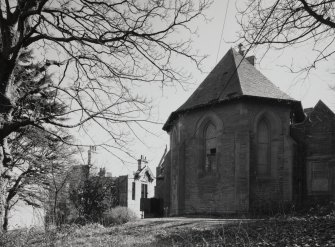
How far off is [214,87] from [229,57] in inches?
123

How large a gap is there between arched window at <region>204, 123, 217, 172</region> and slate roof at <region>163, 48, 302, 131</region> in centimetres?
154

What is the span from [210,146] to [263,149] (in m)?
2.97

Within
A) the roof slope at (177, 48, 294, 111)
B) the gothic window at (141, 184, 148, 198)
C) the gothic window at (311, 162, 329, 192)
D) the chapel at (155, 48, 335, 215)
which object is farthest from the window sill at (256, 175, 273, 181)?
the gothic window at (141, 184, 148, 198)

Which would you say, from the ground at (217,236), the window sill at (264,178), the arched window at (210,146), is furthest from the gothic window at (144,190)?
the ground at (217,236)

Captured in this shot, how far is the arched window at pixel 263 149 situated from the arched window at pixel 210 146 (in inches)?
96.6

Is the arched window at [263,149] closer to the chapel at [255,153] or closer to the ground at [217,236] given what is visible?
the chapel at [255,153]

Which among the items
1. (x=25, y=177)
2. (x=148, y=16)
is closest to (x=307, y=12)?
(x=148, y=16)

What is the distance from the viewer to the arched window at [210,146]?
19.5m

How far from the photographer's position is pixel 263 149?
1853 cm

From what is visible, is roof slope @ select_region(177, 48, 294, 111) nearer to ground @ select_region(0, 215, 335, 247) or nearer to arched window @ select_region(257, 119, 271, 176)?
arched window @ select_region(257, 119, 271, 176)

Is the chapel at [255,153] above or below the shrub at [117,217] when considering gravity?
above

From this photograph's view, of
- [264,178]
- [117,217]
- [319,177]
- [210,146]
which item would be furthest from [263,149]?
[117,217]

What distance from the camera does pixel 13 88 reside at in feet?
23.1

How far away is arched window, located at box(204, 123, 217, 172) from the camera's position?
19.5 m
